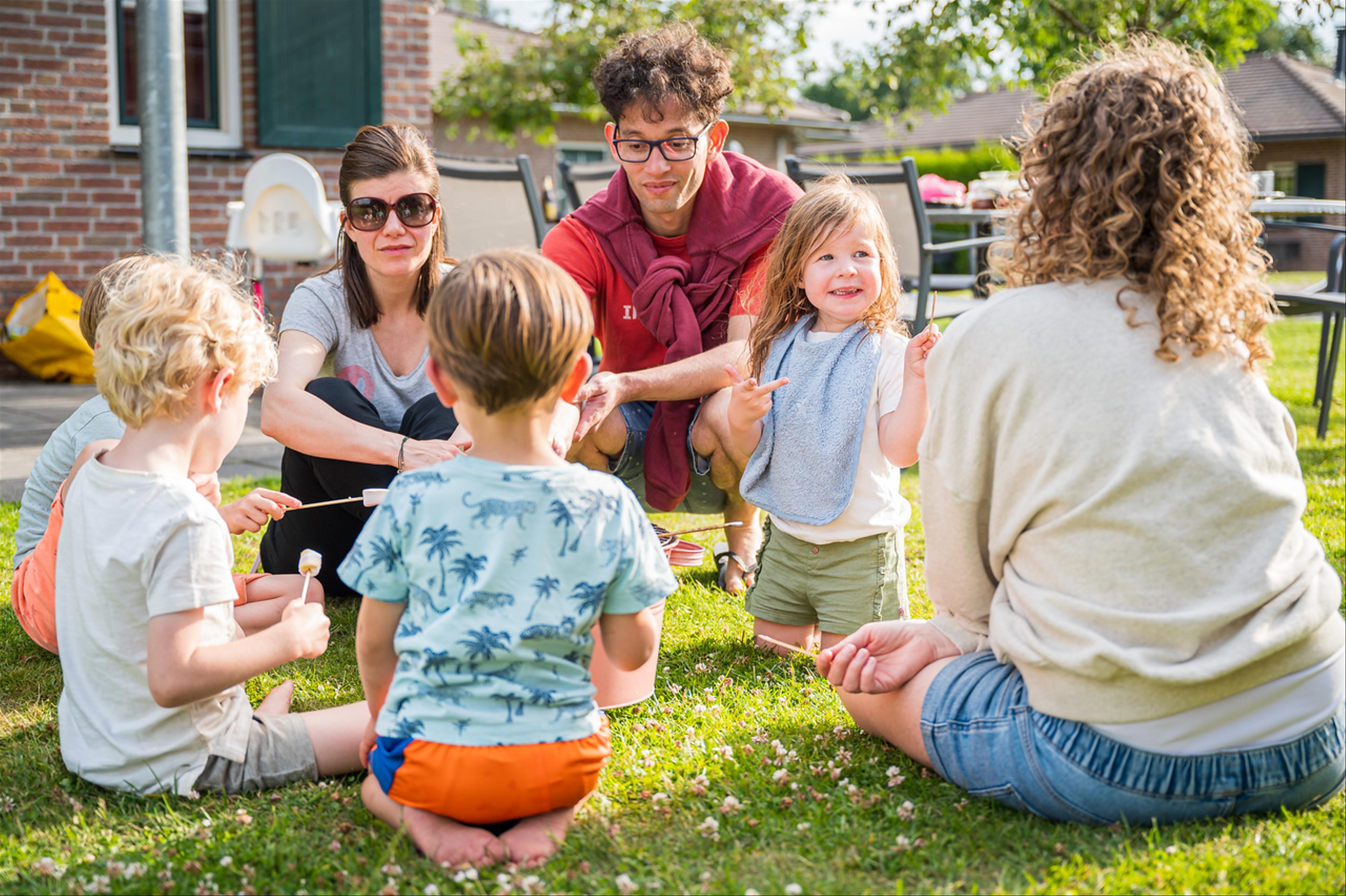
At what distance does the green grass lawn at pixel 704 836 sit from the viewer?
1.68 m

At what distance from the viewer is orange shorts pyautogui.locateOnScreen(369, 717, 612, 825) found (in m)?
1.68

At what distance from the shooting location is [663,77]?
3025 millimetres

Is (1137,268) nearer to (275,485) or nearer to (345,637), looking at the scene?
(345,637)

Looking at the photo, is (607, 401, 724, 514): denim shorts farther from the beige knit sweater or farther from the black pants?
→ the beige knit sweater

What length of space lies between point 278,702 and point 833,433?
4.23 feet

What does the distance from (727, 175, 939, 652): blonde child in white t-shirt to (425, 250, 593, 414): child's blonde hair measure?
935 millimetres

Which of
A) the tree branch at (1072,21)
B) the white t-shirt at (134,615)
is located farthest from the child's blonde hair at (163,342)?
the tree branch at (1072,21)

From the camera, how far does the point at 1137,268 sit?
172 centimetres

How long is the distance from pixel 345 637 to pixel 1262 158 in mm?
31280

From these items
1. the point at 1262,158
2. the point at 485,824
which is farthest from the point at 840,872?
the point at 1262,158

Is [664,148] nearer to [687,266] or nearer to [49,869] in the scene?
[687,266]

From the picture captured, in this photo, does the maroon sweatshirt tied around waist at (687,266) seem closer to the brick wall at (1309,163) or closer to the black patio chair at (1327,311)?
the black patio chair at (1327,311)

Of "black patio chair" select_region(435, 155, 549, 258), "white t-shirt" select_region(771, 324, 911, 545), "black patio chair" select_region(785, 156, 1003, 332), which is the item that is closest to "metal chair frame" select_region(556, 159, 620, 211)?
"black patio chair" select_region(435, 155, 549, 258)

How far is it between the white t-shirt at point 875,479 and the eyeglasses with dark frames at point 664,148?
82 centimetres
